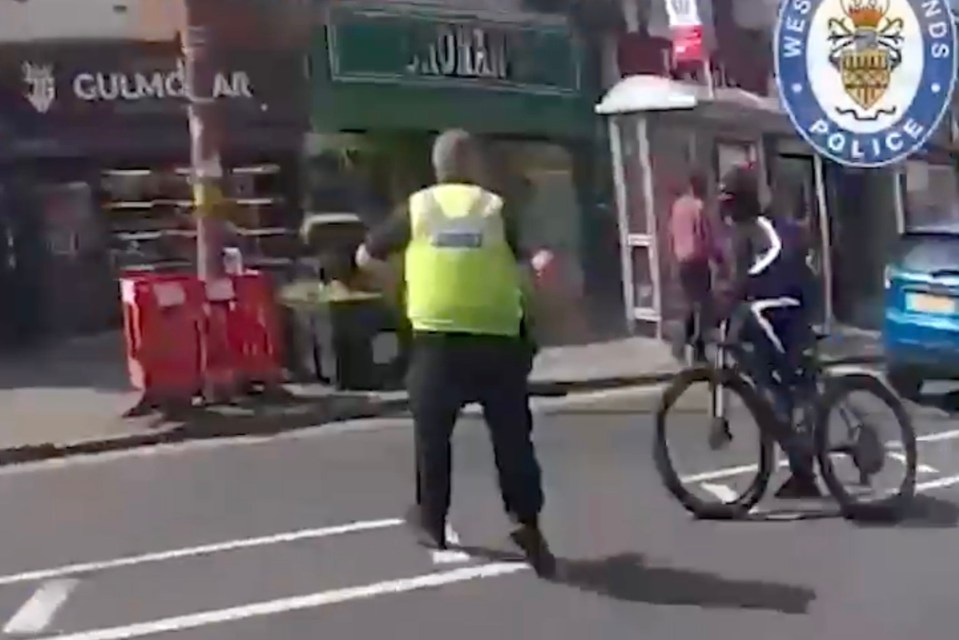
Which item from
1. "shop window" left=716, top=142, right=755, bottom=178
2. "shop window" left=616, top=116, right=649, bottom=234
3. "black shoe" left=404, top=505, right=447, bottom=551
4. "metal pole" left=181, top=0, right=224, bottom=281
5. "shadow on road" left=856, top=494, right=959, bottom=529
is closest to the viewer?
"black shoe" left=404, top=505, right=447, bottom=551

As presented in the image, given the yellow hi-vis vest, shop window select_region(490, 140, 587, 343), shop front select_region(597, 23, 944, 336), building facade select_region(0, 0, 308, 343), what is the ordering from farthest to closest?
shop window select_region(490, 140, 587, 343)
shop front select_region(597, 23, 944, 336)
building facade select_region(0, 0, 308, 343)
the yellow hi-vis vest

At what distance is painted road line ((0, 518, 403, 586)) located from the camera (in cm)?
872

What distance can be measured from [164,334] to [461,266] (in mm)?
6953

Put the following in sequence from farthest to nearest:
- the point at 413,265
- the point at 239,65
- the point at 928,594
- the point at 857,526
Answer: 1. the point at 239,65
2. the point at 857,526
3. the point at 413,265
4. the point at 928,594

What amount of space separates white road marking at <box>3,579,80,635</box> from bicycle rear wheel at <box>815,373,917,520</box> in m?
3.57

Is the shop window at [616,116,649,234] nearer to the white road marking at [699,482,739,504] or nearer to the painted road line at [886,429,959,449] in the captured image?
the painted road line at [886,429,959,449]

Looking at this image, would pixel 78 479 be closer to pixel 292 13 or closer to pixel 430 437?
pixel 430 437

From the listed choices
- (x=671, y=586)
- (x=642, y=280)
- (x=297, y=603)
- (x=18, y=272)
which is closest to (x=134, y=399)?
(x=18, y=272)

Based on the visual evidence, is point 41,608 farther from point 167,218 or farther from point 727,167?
point 727,167

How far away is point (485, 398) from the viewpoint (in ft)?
26.8

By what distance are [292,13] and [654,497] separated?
12.5 metres

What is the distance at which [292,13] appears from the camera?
21.4 meters

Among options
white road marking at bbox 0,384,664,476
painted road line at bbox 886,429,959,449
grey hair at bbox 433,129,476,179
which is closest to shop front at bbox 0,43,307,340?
white road marking at bbox 0,384,664,476

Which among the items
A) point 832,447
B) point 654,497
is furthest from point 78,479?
point 832,447
